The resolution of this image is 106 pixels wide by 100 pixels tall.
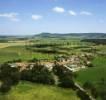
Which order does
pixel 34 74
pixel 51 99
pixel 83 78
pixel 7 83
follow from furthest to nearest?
pixel 83 78, pixel 34 74, pixel 7 83, pixel 51 99

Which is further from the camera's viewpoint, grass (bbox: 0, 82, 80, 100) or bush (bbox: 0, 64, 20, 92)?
bush (bbox: 0, 64, 20, 92)

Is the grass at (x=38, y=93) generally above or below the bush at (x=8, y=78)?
below

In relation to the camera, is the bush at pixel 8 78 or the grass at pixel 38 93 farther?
the bush at pixel 8 78

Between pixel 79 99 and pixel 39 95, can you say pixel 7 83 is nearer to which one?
pixel 39 95

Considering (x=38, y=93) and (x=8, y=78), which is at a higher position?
(x=8, y=78)

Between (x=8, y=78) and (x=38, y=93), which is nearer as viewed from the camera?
(x=38, y=93)

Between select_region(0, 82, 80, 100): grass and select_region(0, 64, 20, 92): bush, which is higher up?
→ select_region(0, 64, 20, 92): bush

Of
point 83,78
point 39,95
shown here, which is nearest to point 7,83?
point 39,95

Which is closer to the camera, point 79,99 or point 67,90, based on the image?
point 79,99
